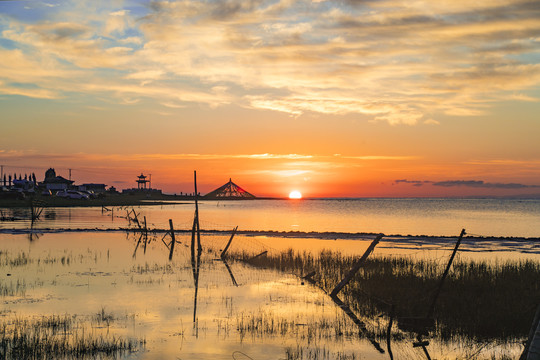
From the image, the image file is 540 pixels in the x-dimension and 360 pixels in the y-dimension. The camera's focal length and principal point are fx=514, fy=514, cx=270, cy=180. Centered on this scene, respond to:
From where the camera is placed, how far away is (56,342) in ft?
44.4

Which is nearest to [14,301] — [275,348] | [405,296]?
[275,348]

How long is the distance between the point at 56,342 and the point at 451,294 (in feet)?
46.3

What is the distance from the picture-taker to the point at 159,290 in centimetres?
2153

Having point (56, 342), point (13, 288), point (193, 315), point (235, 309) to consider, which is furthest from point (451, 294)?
point (13, 288)

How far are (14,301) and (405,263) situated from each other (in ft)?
67.4

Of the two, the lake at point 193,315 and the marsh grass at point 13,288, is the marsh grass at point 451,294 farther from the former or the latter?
the marsh grass at point 13,288

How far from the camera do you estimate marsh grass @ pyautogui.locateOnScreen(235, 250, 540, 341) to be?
52.4ft

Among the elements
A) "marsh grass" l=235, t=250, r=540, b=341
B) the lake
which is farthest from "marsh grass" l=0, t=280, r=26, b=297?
"marsh grass" l=235, t=250, r=540, b=341

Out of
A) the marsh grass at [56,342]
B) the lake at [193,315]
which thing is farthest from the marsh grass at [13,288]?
the marsh grass at [56,342]

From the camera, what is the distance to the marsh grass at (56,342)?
12.7m

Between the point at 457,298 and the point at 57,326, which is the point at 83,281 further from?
the point at 457,298

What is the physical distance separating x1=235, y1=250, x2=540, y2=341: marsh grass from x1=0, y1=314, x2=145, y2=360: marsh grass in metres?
7.94

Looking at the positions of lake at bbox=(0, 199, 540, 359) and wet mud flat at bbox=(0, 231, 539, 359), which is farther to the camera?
wet mud flat at bbox=(0, 231, 539, 359)

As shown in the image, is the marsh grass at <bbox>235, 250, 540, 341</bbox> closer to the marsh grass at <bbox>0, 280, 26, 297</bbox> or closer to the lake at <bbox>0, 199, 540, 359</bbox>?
the lake at <bbox>0, 199, 540, 359</bbox>
